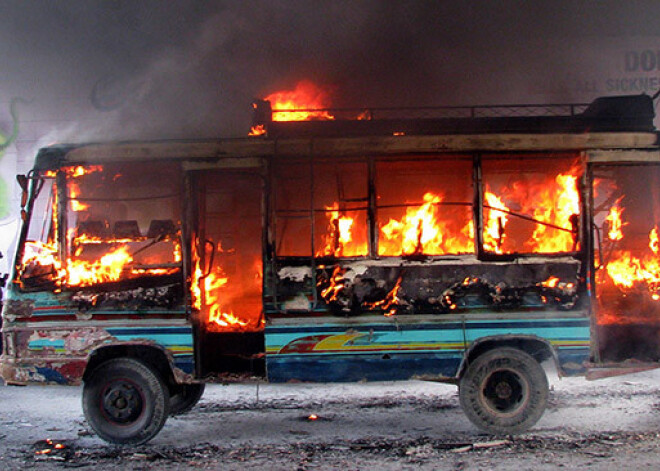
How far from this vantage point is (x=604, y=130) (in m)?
5.98

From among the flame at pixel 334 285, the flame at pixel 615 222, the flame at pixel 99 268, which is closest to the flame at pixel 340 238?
the flame at pixel 334 285

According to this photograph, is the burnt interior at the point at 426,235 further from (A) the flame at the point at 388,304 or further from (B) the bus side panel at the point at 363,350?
(B) the bus side panel at the point at 363,350

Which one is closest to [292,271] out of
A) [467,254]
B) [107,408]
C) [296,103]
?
[467,254]

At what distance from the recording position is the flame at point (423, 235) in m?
5.76

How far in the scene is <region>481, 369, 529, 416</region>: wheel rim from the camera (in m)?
5.64

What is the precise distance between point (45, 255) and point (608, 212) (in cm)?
659

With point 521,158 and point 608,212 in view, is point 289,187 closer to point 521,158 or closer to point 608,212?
point 521,158

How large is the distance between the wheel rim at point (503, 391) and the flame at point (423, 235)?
1.39 m

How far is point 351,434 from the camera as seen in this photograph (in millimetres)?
5879

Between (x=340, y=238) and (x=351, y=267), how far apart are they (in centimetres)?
36

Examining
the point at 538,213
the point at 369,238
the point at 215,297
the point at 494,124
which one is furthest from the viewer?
the point at 215,297

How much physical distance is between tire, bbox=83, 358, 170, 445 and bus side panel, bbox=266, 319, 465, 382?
4.05 ft

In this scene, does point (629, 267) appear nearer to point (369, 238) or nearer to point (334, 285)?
point (369, 238)

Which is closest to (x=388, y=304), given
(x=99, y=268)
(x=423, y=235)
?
(x=423, y=235)
